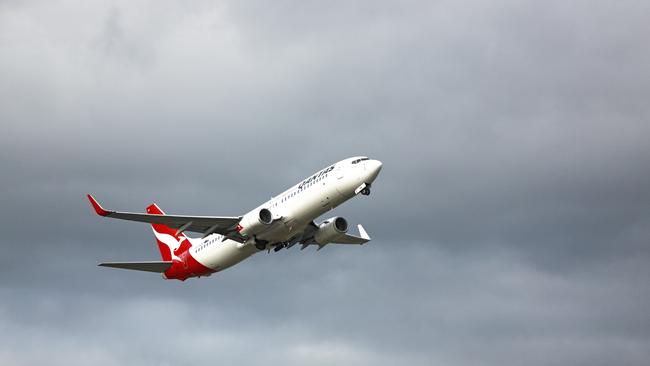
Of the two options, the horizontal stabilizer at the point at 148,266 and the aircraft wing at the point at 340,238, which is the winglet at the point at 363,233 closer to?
the aircraft wing at the point at 340,238

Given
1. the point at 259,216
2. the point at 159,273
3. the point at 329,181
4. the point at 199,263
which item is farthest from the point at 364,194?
the point at 159,273

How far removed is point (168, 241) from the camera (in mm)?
101625

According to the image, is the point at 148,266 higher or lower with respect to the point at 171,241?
lower

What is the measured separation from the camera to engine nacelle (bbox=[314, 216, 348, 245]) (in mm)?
92125

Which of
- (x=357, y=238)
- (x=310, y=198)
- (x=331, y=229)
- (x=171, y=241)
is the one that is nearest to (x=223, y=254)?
(x=331, y=229)

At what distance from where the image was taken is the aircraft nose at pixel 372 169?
83250mm

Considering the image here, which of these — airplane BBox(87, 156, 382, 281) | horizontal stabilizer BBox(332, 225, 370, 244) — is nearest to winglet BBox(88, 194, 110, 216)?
airplane BBox(87, 156, 382, 281)

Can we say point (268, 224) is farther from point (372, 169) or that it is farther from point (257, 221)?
point (372, 169)

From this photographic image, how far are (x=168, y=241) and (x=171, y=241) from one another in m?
0.49

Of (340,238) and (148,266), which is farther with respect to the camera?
(340,238)

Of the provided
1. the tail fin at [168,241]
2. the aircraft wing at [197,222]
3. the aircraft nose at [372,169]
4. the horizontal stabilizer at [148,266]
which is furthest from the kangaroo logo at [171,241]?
the aircraft nose at [372,169]

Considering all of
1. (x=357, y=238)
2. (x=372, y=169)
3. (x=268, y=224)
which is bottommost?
(x=268, y=224)

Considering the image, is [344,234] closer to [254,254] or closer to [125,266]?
[254,254]

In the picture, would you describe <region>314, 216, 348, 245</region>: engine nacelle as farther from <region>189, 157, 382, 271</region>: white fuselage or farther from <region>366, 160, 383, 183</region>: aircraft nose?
<region>366, 160, 383, 183</region>: aircraft nose
